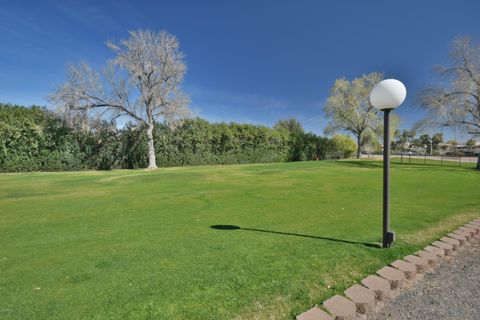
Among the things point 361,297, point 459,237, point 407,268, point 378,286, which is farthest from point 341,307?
point 459,237

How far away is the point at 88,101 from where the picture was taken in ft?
59.4

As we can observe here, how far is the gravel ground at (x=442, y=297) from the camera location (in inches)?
83.7

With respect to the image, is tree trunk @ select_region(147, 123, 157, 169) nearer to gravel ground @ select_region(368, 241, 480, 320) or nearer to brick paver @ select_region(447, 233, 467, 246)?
brick paver @ select_region(447, 233, 467, 246)

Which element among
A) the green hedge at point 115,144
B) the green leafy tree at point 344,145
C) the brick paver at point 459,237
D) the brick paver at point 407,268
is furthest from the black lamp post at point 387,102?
the green leafy tree at point 344,145

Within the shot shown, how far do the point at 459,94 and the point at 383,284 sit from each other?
24.8 metres

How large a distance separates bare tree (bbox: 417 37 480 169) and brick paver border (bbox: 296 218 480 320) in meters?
21.9

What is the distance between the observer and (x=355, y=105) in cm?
3272

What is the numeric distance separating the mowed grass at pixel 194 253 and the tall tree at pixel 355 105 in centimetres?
2871

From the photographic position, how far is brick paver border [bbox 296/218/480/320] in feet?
6.77

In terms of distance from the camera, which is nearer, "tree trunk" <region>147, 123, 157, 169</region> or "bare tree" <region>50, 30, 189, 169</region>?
"bare tree" <region>50, 30, 189, 169</region>

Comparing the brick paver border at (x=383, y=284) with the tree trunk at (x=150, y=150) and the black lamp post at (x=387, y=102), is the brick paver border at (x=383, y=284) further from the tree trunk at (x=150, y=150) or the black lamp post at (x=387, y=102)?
the tree trunk at (x=150, y=150)

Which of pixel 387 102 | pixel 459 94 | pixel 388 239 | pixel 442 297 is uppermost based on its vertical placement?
pixel 459 94

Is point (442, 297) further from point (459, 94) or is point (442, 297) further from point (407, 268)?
point (459, 94)

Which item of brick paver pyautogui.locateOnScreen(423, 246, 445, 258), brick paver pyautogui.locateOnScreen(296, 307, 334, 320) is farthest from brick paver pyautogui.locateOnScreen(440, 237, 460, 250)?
brick paver pyautogui.locateOnScreen(296, 307, 334, 320)
